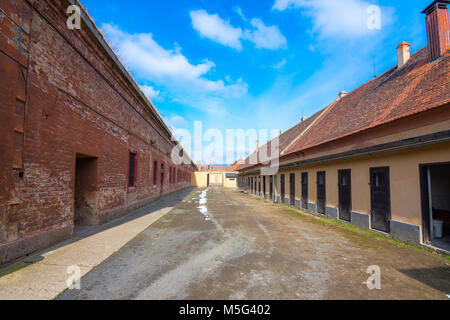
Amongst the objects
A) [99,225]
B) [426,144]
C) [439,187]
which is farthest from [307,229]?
[99,225]

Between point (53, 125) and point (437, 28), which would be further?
point (437, 28)

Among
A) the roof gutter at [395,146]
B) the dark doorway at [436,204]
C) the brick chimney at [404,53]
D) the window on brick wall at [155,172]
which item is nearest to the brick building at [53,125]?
the window on brick wall at [155,172]

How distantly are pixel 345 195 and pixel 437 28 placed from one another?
6.65 m

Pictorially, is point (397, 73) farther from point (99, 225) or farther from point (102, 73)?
point (99, 225)

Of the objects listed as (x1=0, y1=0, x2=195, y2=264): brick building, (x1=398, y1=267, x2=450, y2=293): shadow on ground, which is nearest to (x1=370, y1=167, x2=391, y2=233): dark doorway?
(x1=398, y1=267, x2=450, y2=293): shadow on ground

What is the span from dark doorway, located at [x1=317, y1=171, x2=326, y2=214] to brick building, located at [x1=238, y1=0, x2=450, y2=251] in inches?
1.9

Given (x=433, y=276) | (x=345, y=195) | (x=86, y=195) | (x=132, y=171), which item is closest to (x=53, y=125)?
(x=86, y=195)

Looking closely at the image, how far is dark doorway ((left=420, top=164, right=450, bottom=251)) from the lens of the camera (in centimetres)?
587

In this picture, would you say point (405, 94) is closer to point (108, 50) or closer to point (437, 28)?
point (437, 28)

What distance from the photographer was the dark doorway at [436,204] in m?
5.87

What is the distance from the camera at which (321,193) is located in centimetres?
1117

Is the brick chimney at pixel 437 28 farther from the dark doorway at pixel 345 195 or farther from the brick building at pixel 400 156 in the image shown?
the dark doorway at pixel 345 195

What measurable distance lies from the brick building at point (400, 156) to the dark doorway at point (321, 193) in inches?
1.9
